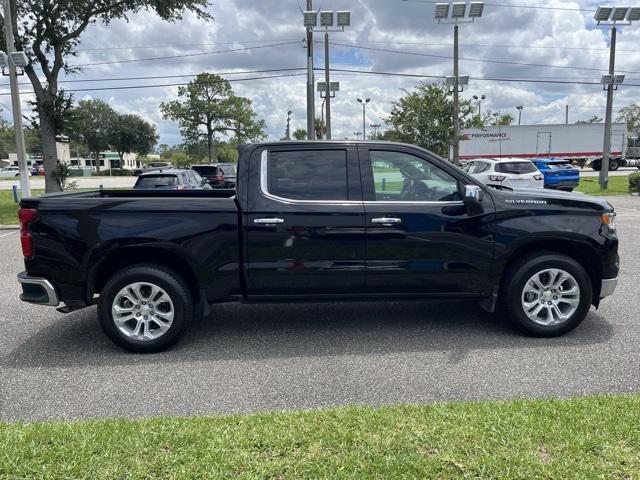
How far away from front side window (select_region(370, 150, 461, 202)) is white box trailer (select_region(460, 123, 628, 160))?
3523 centimetres

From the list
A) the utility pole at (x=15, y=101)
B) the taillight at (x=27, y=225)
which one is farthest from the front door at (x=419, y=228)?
the utility pole at (x=15, y=101)

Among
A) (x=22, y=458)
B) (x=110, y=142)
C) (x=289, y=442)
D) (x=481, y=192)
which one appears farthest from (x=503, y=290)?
(x=110, y=142)

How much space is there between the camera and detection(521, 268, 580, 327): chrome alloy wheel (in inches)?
191

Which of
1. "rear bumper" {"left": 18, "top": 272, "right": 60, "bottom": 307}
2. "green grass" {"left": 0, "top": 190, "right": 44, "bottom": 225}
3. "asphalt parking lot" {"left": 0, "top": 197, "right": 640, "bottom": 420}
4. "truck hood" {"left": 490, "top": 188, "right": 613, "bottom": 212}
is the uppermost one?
"truck hood" {"left": 490, "top": 188, "right": 613, "bottom": 212}

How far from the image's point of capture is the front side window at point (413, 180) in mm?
4797

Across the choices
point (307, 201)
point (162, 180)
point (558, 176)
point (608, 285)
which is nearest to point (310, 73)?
point (162, 180)

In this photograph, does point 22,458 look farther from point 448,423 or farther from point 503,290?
point 503,290

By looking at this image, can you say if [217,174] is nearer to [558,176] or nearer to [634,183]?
[558,176]

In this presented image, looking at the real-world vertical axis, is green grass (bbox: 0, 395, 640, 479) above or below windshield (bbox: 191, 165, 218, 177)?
below

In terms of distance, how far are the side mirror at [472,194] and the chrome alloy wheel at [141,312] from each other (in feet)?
9.23

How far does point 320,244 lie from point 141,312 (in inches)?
67.9

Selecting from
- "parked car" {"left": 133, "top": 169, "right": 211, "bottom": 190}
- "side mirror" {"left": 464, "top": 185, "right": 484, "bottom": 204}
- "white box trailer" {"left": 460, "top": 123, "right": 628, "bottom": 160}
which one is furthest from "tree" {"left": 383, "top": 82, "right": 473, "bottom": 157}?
"side mirror" {"left": 464, "top": 185, "right": 484, "bottom": 204}

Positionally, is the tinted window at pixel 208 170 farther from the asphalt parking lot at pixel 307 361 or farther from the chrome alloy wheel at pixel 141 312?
the chrome alloy wheel at pixel 141 312

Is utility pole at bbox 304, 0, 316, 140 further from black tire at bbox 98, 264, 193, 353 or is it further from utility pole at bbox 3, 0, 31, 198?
black tire at bbox 98, 264, 193, 353
